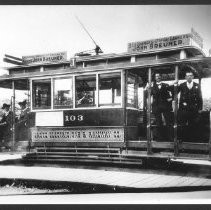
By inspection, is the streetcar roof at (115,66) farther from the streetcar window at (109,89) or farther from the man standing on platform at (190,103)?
the man standing on platform at (190,103)

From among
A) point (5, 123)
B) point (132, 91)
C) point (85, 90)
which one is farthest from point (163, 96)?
point (5, 123)

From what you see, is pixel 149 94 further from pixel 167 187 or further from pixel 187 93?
pixel 167 187

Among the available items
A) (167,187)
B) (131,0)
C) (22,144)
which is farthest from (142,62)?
(22,144)

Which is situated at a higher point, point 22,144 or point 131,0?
point 131,0

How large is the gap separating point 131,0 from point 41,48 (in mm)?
2482

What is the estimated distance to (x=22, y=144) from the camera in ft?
26.9

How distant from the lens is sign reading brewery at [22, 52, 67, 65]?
8219 millimetres

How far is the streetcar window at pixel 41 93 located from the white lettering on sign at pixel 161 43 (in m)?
1.98

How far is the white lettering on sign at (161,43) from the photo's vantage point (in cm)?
681

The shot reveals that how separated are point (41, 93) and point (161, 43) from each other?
280cm

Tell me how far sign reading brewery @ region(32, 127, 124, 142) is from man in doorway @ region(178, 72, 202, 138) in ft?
3.96

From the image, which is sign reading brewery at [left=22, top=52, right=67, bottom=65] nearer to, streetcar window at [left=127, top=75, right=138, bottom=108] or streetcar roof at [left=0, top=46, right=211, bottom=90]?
streetcar roof at [left=0, top=46, right=211, bottom=90]

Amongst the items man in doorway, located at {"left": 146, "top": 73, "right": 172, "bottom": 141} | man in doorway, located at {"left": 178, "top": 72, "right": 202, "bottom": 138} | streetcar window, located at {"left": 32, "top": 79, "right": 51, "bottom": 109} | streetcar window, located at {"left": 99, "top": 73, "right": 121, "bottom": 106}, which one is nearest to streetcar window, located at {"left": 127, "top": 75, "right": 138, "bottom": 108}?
streetcar window, located at {"left": 99, "top": 73, "right": 121, "bottom": 106}

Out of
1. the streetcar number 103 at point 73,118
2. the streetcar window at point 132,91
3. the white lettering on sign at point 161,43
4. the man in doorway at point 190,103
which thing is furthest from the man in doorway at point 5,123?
the man in doorway at point 190,103
